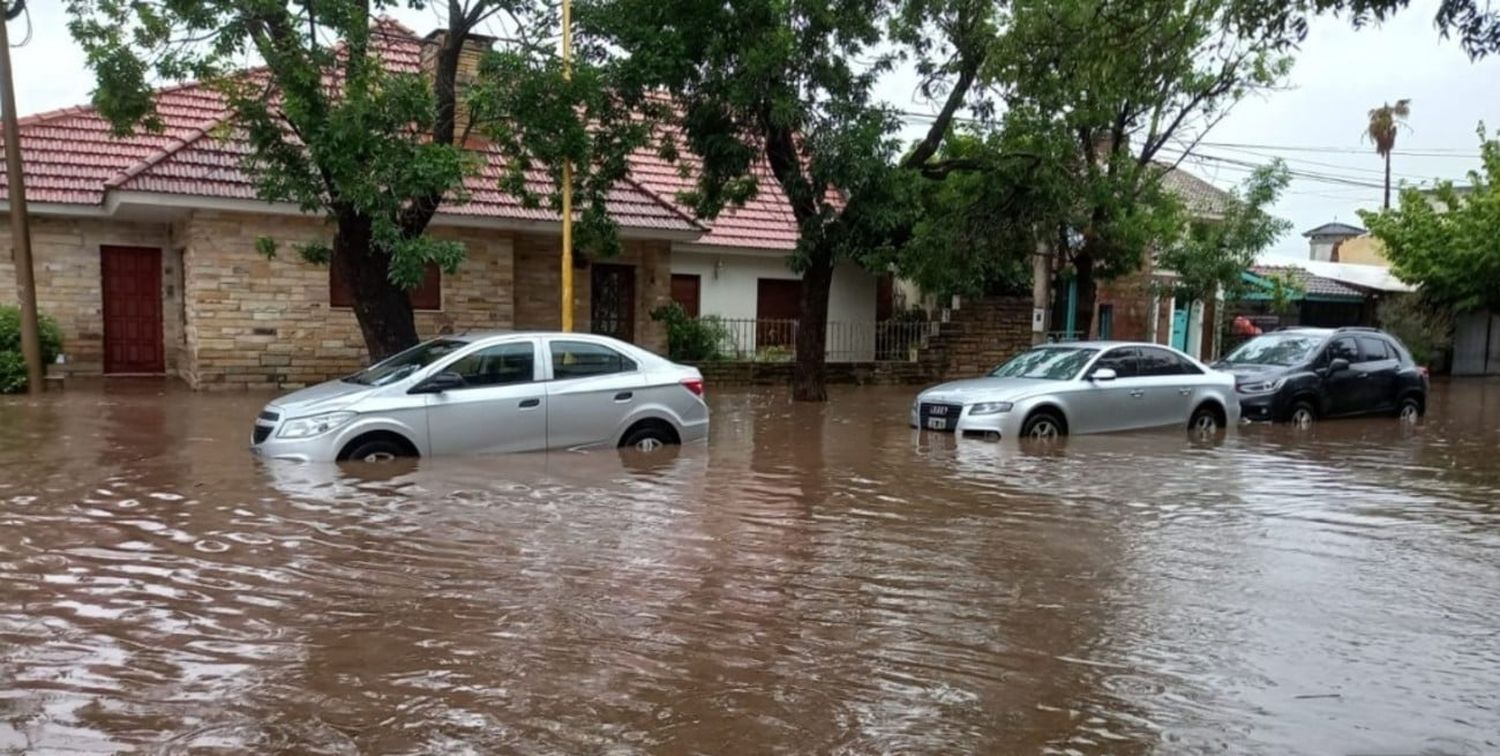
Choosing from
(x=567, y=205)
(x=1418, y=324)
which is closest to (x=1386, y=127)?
(x=1418, y=324)

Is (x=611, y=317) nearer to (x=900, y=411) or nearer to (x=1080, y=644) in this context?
(x=900, y=411)

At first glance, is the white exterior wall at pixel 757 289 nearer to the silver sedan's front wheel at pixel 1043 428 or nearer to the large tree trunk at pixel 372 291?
the large tree trunk at pixel 372 291

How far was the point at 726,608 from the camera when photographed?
6.06 m

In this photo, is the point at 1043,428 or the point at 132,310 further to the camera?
the point at 132,310

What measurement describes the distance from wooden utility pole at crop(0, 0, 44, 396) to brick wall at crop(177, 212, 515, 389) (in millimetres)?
2140

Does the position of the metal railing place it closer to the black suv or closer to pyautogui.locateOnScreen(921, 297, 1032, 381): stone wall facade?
pyautogui.locateOnScreen(921, 297, 1032, 381): stone wall facade

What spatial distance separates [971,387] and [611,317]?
9041 millimetres

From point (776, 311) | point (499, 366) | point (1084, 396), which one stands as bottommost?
point (1084, 396)

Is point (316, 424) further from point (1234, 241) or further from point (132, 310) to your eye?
point (1234, 241)

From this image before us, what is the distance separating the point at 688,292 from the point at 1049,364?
10154mm

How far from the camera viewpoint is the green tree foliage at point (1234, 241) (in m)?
20.8

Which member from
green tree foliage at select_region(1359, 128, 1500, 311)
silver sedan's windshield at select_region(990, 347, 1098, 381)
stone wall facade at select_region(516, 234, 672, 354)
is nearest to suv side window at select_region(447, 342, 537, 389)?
silver sedan's windshield at select_region(990, 347, 1098, 381)

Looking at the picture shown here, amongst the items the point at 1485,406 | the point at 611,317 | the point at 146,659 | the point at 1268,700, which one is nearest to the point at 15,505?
the point at 146,659

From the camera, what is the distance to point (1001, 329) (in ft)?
77.5
